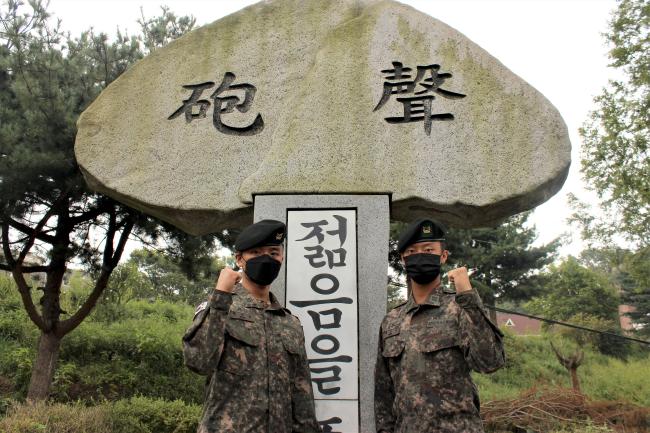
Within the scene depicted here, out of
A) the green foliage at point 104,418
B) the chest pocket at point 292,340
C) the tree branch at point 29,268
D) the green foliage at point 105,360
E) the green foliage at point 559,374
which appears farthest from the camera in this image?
the green foliage at point 559,374

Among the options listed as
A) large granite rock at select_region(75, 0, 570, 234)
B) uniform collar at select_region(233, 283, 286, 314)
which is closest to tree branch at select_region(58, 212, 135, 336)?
large granite rock at select_region(75, 0, 570, 234)

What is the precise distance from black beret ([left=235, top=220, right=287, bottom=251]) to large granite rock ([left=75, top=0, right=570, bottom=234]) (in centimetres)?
81

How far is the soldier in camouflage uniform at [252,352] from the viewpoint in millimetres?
2023

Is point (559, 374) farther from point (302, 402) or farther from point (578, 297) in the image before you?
point (302, 402)

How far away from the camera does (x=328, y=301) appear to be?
2.91 metres

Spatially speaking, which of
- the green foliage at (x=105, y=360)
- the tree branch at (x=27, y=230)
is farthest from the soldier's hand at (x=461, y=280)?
the green foliage at (x=105, y=360)

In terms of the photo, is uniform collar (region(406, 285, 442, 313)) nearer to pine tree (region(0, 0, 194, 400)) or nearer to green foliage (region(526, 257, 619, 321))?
pine tree (region(0, 0, 194, 400))

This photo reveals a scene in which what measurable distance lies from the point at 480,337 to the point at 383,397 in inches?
20.6

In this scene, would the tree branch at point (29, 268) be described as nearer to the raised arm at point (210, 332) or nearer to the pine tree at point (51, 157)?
the pine tree at point (51, 157)

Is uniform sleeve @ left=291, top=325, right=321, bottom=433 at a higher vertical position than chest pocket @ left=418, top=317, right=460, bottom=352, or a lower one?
lower

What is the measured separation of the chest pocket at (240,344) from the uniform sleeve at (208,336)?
0.08 metres

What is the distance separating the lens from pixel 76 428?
4773mm

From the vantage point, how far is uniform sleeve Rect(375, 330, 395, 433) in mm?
2240

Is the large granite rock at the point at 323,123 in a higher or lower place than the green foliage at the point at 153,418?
higher
